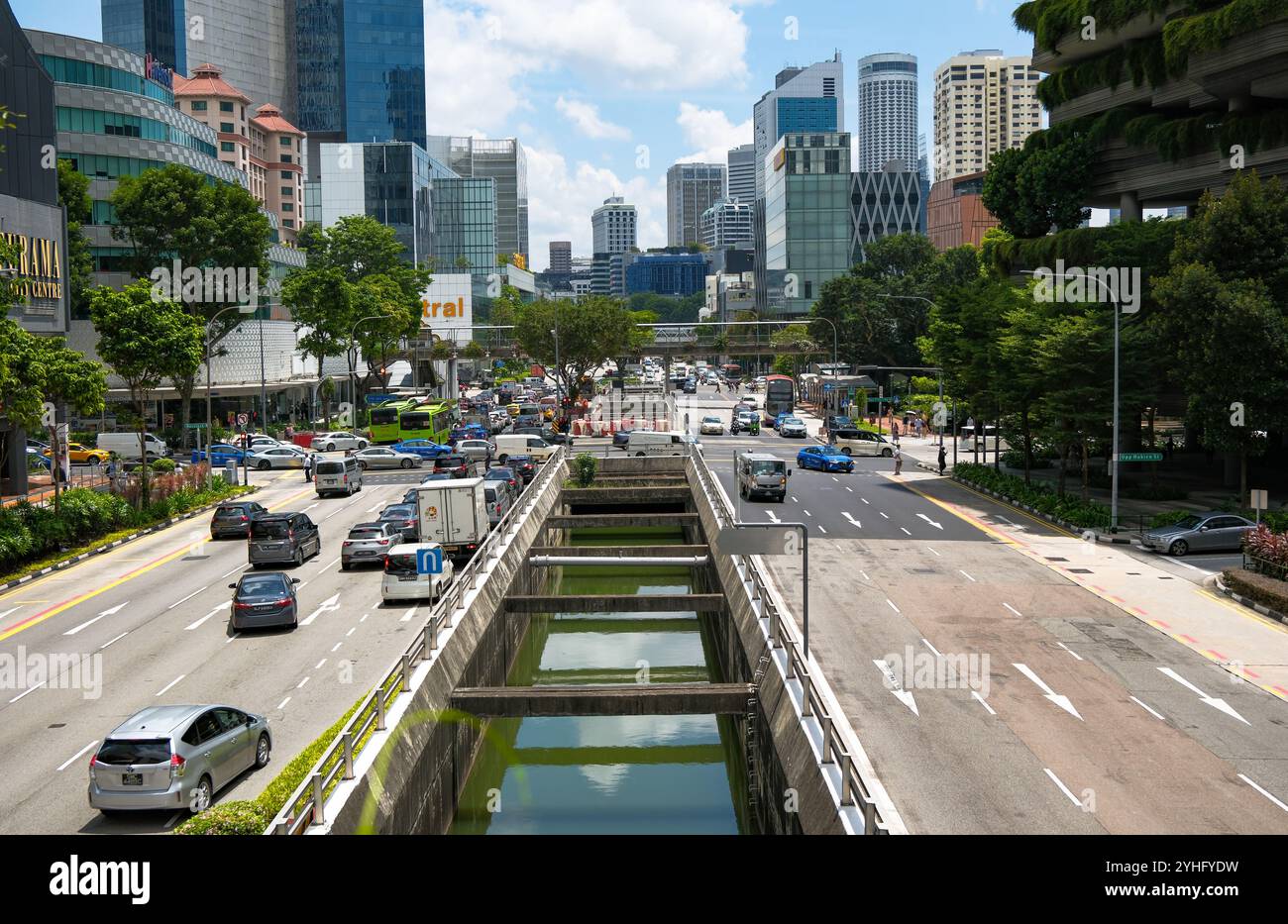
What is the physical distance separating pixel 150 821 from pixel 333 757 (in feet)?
11.2

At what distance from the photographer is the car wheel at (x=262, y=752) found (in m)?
21.6

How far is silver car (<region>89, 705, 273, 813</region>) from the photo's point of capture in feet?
61.9

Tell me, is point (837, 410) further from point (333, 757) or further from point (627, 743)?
point (333, 757)

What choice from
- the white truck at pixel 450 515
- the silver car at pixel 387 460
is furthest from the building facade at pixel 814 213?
the white truck at pixel 450 515

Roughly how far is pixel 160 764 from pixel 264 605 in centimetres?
1465

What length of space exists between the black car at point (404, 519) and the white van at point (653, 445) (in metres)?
27.0

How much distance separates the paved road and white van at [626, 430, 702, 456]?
1076 inches

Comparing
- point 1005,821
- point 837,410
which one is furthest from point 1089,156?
point 1005,821

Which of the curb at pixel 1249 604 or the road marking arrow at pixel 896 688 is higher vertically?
the curb at pixel 1249 604

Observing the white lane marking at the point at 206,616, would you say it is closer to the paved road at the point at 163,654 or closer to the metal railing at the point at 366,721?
the paved road at the point at 163,654

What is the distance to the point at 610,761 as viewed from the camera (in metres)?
29.0

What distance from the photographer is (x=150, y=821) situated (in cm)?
1948

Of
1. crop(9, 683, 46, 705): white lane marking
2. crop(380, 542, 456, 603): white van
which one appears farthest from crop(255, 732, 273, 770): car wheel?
crop(380, 542, 456, 603): white van

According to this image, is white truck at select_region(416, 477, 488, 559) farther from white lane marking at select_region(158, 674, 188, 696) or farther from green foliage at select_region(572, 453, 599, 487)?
green foliage at select_region(572, 453, 599, 487)
